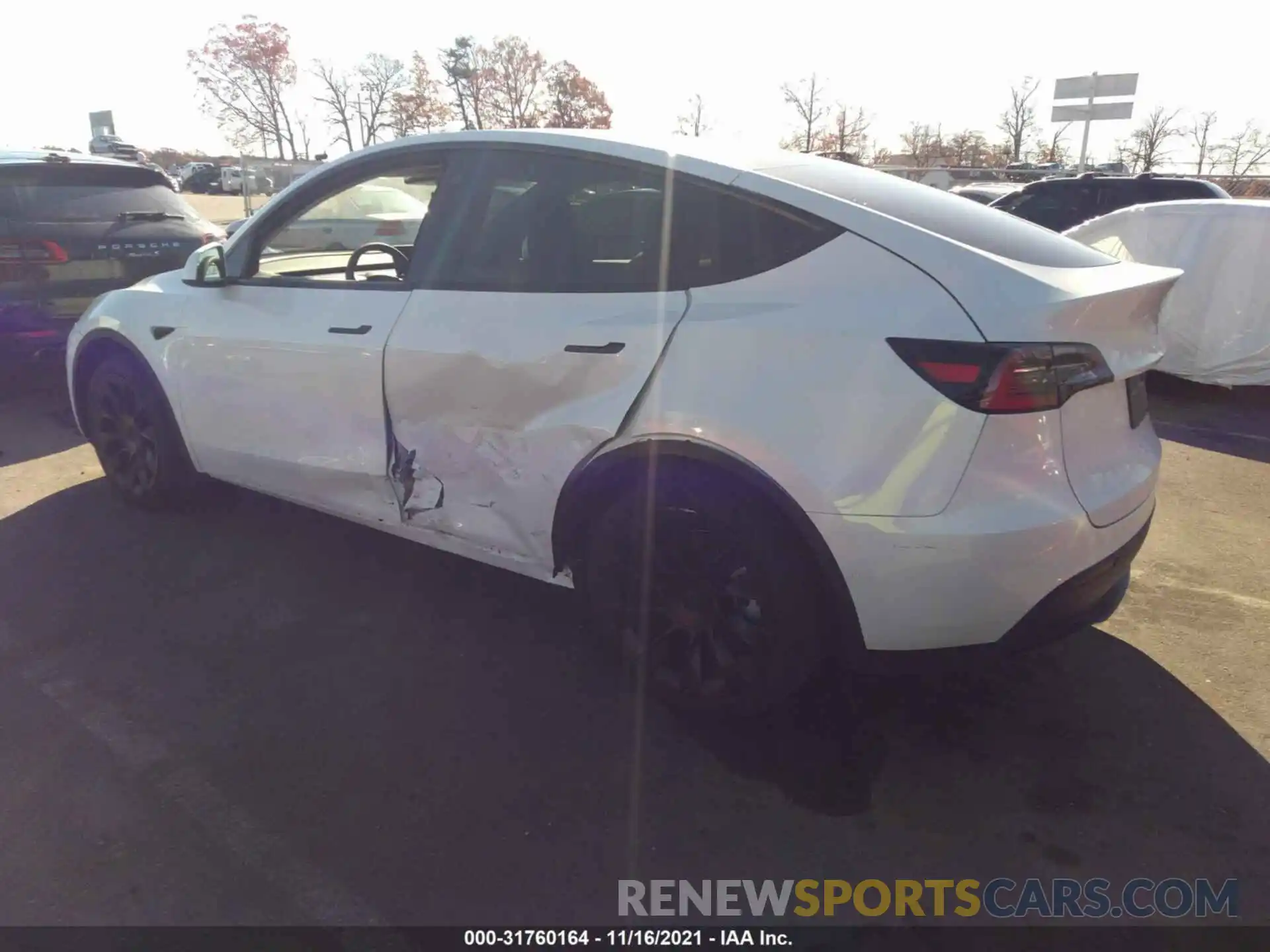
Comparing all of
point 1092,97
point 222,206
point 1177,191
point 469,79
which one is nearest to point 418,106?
point 469,79

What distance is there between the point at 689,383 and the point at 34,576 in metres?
3.08

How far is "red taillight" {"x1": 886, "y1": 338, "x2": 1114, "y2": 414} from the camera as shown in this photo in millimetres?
2244

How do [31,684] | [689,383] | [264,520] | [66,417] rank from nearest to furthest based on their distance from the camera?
[689,383], [31,684], [264,520], [66,417]

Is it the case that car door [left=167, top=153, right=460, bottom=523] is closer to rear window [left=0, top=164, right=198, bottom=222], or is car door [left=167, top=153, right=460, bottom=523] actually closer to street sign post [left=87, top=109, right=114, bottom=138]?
rear window [left=0, top=164, right=198, bottom=222]

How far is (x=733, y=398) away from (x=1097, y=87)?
133ft

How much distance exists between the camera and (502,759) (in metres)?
2.72

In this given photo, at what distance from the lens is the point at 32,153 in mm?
6477

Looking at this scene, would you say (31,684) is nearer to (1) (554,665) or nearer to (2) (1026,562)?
(1) (554,665)

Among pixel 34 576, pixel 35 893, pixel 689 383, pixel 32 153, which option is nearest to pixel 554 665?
pixel 689 383

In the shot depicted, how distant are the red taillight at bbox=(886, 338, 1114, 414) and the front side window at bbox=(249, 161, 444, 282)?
1.94 metres

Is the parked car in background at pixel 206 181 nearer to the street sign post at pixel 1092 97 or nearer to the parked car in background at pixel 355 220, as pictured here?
the street sign post at pixel 1092 97

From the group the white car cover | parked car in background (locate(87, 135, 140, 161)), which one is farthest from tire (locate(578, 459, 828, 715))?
parked car in background (locate(87, 135, 140, 161))

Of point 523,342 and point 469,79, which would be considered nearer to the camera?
point 523,342

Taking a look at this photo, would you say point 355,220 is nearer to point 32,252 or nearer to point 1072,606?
point 32,252
